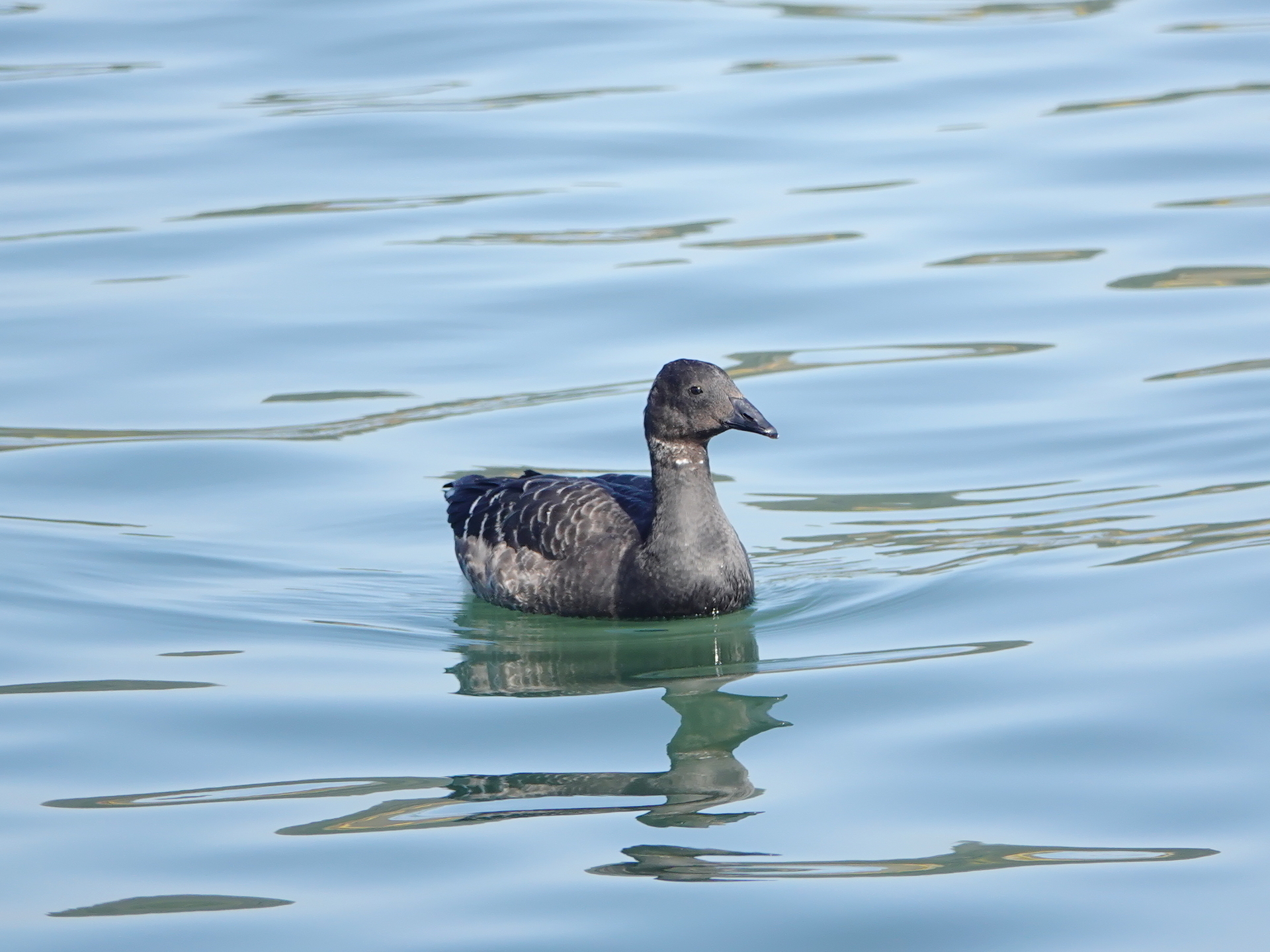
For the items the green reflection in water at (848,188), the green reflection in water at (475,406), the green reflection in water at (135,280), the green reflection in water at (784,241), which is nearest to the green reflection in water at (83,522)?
the green reflection in water at (475,406)

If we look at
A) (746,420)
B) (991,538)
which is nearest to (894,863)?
(746,420)

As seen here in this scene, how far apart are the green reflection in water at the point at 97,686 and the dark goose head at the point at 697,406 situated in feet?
8.45

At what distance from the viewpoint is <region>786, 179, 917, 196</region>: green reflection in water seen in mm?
17266

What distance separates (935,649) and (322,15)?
672 inches

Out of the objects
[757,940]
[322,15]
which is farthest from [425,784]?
[322,15]

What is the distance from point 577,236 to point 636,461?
4.81m

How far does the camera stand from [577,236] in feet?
53.9

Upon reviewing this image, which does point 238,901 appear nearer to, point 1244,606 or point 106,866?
point 106,866

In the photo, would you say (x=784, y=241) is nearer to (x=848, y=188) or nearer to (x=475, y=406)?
(x=848, y=188)

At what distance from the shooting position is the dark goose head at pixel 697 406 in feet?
30.4

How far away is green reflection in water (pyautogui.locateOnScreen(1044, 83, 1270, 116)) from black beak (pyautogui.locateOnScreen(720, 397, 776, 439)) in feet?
35.7

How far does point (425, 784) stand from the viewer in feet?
23.3

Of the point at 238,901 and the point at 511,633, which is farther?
the point at 511,633

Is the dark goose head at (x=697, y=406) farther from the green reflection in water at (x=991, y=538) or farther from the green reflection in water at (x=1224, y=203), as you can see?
the green reflection in water at (x=1224, y=203)
